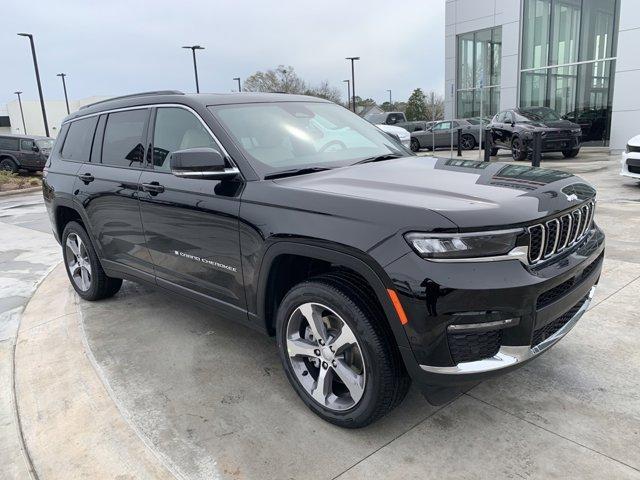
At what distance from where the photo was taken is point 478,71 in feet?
82.1

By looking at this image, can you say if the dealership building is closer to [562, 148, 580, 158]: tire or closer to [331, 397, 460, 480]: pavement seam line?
[562, 148, 580, 158]: tire

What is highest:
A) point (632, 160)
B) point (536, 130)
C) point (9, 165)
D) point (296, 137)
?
point (296, 137)

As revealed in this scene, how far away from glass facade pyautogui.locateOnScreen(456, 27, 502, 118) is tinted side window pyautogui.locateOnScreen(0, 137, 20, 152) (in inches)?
755

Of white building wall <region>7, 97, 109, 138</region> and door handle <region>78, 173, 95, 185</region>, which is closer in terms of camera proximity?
door handle <region>78, 173, 95, 185</region>

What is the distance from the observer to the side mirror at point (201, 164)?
290cm

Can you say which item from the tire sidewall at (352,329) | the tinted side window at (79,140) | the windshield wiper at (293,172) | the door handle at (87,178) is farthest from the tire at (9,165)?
the tire sidewall at (352,329)

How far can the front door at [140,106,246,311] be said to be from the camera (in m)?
3.10

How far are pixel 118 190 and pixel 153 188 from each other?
544mm

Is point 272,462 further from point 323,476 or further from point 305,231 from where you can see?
point 305,231

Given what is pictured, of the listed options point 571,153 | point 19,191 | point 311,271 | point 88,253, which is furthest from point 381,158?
point 19,191

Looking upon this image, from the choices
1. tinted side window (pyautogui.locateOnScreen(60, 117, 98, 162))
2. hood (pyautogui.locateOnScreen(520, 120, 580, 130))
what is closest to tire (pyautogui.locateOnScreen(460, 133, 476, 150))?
hood (pyautogui.locateOnScreen(520, 120, 580, 130))

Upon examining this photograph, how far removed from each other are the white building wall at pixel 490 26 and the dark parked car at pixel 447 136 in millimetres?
1463

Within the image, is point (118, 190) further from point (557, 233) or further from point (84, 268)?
point (557, 233)

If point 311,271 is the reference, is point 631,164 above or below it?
below
